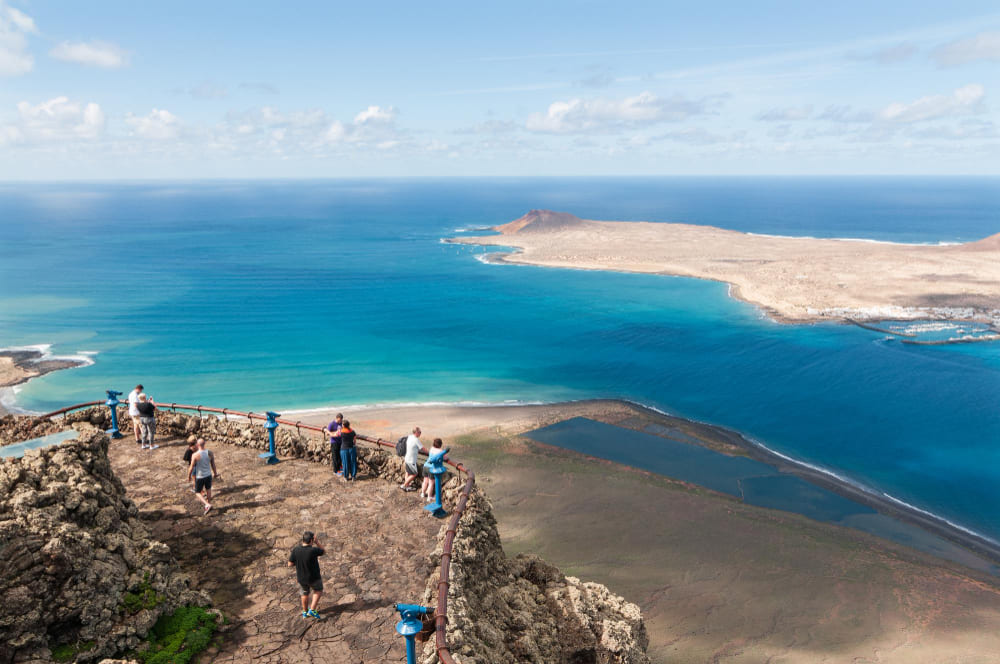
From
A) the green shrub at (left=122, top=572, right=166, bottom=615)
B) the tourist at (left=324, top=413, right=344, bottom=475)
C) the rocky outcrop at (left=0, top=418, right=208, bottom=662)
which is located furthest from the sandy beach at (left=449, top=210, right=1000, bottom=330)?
the green shrub at (left=122, top=572, right=166, bottom=615)

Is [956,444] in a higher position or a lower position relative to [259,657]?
lower

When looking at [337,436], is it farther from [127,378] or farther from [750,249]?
[750,249]

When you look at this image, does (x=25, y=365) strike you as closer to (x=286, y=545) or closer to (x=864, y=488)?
(x=286, y=545)

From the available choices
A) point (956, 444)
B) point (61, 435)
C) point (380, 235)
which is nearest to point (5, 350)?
point (61, 435)

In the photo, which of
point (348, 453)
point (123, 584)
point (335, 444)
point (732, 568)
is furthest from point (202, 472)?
point (732, 568)

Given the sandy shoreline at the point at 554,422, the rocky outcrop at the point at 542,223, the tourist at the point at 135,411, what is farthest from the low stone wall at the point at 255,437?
the rocky outcrop at the point at 542,223

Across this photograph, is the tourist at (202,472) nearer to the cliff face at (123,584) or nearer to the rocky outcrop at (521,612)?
the cliff face at (123,584)
